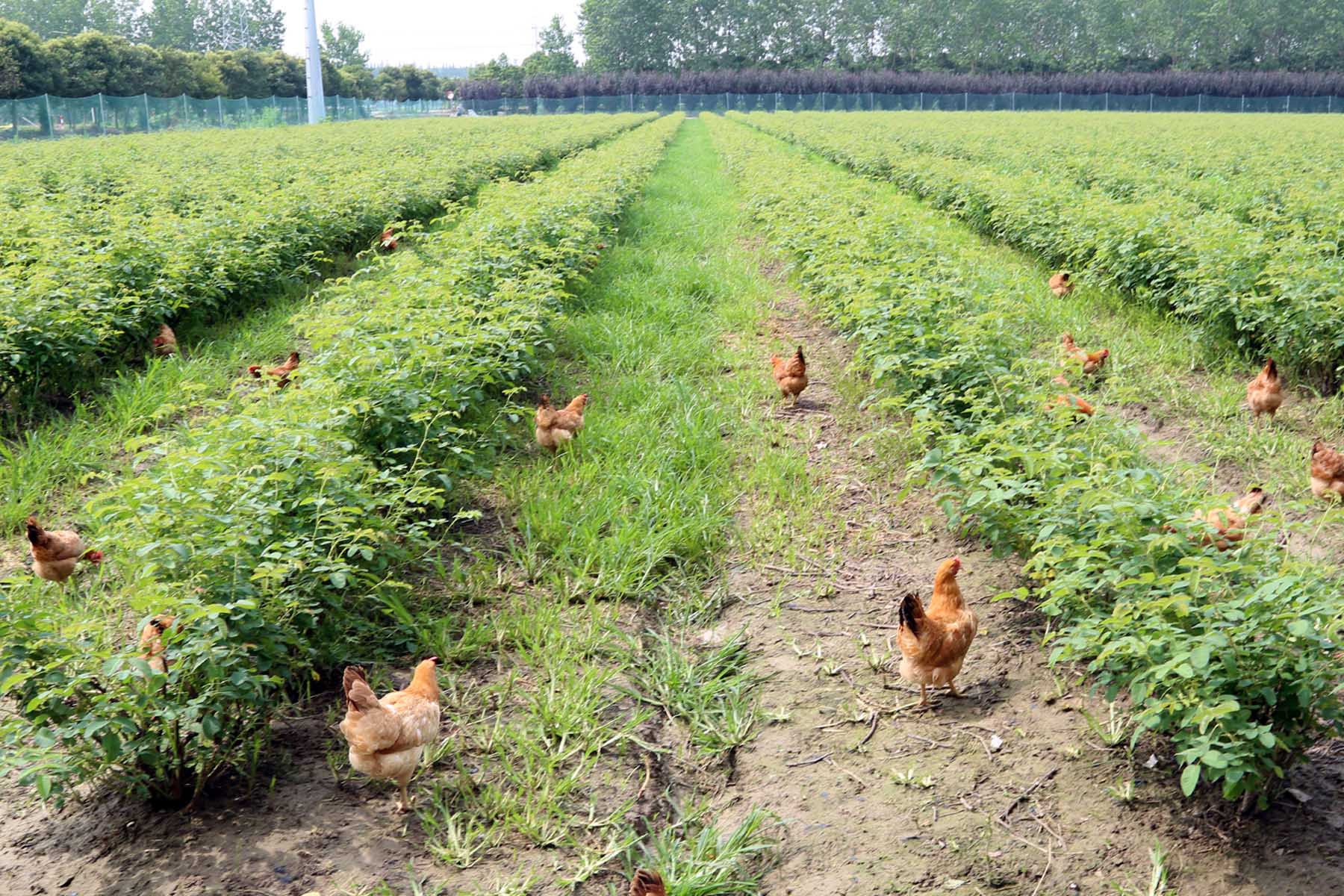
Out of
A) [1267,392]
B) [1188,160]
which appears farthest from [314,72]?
[1267,392]

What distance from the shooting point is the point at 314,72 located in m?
42.1

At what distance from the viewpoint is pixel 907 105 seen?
71250 millimetres

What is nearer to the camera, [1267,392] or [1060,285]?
[1267,392]

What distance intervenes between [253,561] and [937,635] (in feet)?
7.20

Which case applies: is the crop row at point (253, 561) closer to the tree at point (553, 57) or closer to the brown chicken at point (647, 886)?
the brown chicken at point (647, 886)

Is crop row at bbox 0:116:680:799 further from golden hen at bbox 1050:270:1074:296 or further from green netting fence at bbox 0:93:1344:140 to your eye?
green netting fence at bbox 0:93:1344:140

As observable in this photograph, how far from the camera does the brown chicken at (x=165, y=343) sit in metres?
6.91

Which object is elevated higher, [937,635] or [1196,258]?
[1196,258]

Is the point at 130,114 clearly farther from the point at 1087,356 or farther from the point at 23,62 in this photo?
the point at 1087,356

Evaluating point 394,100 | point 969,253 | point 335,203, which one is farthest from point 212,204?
point 394,100

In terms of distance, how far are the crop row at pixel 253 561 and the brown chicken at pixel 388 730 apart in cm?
31

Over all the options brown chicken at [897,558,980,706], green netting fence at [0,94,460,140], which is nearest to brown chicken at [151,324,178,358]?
brown chicken at [897,558,980,706]

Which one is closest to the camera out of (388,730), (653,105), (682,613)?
(388,730)

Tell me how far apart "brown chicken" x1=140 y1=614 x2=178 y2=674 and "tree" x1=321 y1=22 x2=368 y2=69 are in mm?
126644
